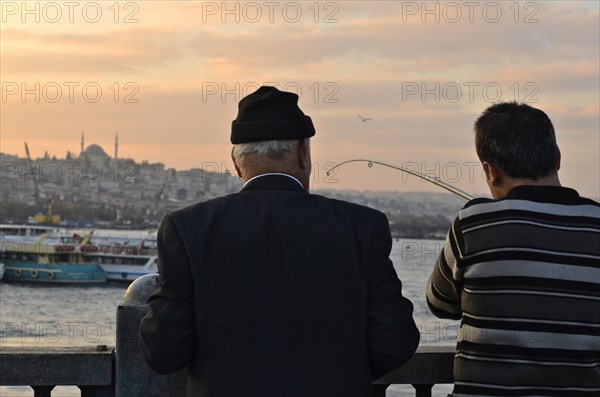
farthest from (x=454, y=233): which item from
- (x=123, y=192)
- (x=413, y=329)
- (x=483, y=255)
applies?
(x=123, y=192)

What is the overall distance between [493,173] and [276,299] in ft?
3.00

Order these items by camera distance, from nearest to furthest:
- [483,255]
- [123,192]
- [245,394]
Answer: [245,394] < [483,255] < [123,192]

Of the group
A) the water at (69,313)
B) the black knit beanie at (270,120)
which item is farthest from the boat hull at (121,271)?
Result: the black knit beanie at (270,120)

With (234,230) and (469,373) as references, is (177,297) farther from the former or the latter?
(469,373)

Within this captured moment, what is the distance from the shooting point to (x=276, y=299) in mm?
3268

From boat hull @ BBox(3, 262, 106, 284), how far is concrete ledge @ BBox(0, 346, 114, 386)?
256 ft

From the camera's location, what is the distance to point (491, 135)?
3.60m

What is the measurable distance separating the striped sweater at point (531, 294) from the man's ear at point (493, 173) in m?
0.08

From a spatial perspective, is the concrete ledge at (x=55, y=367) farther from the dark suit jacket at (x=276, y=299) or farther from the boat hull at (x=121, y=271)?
the boat hull at (x=121, y=271)

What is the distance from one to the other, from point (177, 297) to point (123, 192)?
144 m

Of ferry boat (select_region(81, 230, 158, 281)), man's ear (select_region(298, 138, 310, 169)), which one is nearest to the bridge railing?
man's ear (select_region(298, 138, 310, 169))

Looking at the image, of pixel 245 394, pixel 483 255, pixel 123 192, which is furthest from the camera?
pixel 123 192

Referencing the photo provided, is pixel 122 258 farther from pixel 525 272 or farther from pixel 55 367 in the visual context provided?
pixel 525 272

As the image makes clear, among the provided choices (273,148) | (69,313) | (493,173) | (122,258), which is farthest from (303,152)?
(122,258)
